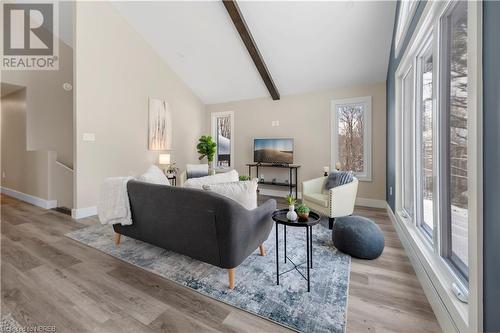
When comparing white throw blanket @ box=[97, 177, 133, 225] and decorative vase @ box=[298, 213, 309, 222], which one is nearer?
decorative vase @ box=[298, 213, 309, 222]

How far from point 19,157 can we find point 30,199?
44.2 inches

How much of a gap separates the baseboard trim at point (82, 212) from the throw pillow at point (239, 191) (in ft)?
9.87

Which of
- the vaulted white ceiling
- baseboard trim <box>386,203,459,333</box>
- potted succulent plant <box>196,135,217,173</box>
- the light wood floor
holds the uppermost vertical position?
the vaulted white ceiling

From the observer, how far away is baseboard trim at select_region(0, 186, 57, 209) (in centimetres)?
413

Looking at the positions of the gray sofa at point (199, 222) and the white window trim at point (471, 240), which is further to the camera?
the gray sofa at point (199, 222)

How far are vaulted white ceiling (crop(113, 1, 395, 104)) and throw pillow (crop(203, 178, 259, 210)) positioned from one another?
3.16m

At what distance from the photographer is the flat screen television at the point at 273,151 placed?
5148 millimetres

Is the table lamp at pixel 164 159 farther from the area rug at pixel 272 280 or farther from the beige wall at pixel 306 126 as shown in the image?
the area rug at pixel 272 280

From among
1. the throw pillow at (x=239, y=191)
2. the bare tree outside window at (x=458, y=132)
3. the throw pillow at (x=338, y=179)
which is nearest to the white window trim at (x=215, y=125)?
the throw pillow at (x=338, y=179)

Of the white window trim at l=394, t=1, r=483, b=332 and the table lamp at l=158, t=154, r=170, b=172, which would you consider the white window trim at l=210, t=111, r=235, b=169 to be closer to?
the table lamp at l=158, t=154, r=170, b=172

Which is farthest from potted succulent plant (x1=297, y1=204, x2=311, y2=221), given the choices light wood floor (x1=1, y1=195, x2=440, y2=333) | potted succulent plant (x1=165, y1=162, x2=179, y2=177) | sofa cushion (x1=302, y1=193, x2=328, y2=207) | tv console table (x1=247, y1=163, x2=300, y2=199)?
potted succulent plant (x1=165, y1=162, x2=179, y2=177)

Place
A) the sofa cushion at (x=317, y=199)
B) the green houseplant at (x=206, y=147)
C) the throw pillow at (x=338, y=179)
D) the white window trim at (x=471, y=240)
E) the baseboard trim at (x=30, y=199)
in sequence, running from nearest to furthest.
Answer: the white window trim at (x=471, y=240)
the sofa cushion at (x=317, y=199)
the throw pillow at (x=338, y=179)
the baseboard trim at (x=30, y=199)
the green houseplant at (x=206, y=147)

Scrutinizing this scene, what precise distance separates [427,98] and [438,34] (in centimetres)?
70

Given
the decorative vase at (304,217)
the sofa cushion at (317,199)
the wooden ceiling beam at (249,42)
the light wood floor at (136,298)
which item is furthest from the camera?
the wooden ceiling beam at (249,42)
